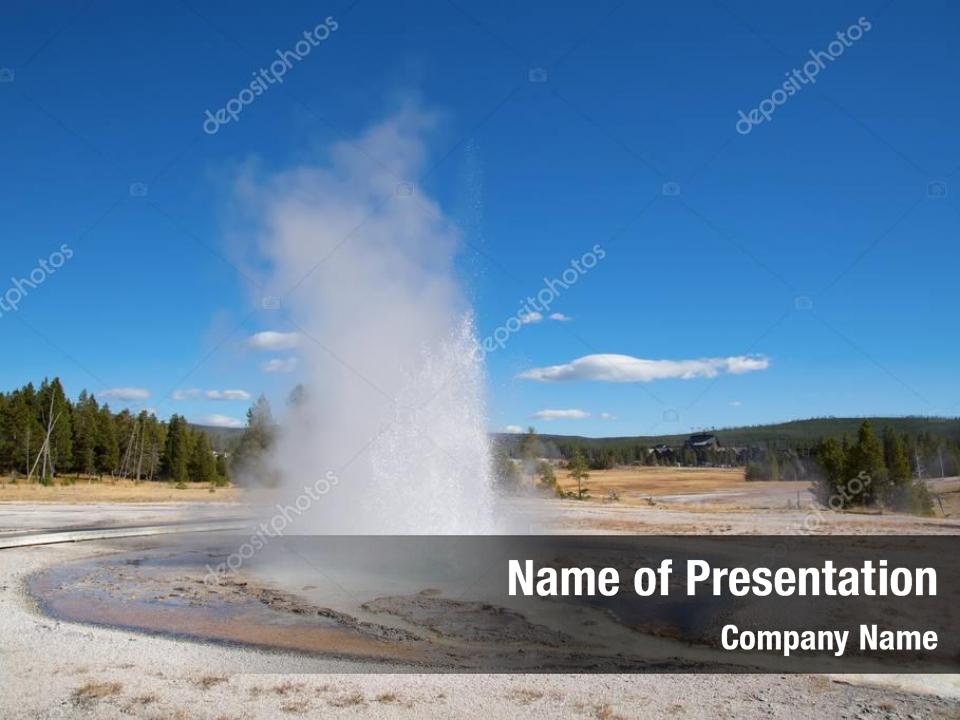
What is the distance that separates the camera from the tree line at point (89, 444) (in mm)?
57844

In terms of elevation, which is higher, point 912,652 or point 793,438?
point 793,438

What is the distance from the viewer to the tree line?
2277 inches

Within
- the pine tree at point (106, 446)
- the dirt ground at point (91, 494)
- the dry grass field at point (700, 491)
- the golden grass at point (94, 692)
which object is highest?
the pine tree at point (106, 446)

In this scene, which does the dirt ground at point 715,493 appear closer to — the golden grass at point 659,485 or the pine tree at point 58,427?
the golden grass at point 659,485

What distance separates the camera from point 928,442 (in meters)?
93.4

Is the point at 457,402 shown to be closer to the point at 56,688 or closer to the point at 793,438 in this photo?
the point at 56,688

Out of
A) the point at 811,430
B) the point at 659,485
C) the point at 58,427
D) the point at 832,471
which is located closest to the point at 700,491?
the point at 659,485

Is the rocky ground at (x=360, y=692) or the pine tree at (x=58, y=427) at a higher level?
the pine tree at (x=58, y=427)

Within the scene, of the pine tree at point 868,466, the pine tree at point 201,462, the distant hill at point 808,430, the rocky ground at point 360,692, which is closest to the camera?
the rocky ground at point 360,692

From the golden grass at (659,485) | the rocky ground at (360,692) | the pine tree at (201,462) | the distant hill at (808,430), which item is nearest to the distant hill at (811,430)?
the distant hill at (808,430)

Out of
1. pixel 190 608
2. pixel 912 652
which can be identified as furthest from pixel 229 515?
pixel 912 652

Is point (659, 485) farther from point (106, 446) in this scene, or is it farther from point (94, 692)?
point (94, 692)

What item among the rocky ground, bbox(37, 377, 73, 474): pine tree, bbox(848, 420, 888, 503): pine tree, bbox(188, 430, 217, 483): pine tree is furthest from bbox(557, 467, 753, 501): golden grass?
the rocky ground

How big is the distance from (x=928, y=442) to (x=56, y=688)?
10489 cm
